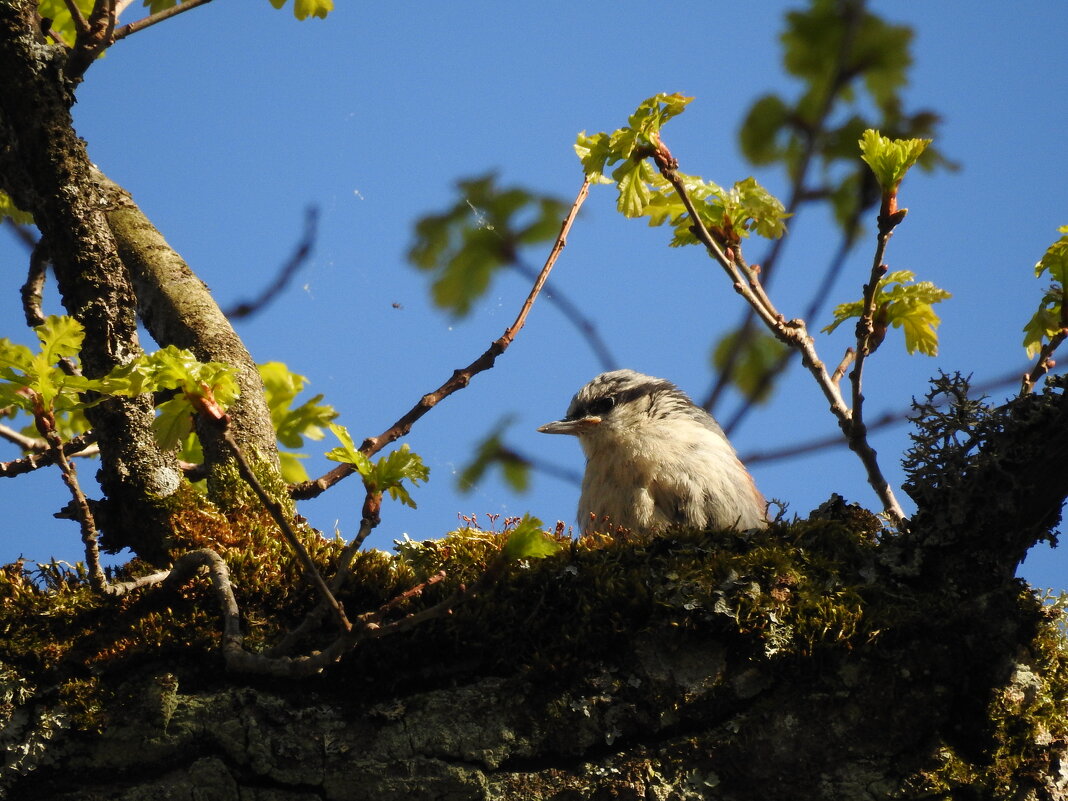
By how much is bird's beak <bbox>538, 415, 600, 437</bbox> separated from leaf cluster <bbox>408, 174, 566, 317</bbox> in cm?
141

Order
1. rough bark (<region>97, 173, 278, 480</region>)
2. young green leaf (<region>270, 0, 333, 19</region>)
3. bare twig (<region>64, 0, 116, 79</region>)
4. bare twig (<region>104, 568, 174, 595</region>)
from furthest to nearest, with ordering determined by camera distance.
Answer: young green leaf (<region>270, 0, 333, 19</region>)
rough bark (<region>97, 173, 278, 480</region>)
bare twig (<region>64, 0, 116, 79</region>)
bare twig (<region>104, 568, 174, 595</region>)

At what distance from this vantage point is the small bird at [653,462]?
5.30 meters

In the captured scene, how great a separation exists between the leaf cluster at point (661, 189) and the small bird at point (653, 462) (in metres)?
1.40

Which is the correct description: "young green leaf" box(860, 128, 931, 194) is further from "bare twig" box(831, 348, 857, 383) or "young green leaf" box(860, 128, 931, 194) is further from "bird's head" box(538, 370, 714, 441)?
"bird's head" box(538, 370, 714, 441)

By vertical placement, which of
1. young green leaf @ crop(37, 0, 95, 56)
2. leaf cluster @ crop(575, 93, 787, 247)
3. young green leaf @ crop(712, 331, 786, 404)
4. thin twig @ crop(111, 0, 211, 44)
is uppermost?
young green leaf @ crop(37, 0, 95, 56)

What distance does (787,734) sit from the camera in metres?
2.60

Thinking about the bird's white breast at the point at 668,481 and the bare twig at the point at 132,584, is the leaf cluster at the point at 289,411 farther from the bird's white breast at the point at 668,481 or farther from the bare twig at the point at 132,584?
the bare twig at the point at 132,584

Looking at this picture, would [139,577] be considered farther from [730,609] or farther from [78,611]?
[730,609]

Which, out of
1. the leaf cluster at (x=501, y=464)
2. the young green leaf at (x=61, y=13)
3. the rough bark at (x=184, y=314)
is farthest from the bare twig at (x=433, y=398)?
the young green leaf at (x=61, y=13)

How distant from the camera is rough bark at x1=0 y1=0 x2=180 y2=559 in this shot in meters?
3.22

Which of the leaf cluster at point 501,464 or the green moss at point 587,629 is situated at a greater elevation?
the leaf cluster at point 501,464

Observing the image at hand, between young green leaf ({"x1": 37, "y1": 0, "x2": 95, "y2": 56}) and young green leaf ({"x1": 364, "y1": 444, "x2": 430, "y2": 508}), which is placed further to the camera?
young green leaf ({"x1": 37, "y1": 0, "x2": 95, "y2": 56})

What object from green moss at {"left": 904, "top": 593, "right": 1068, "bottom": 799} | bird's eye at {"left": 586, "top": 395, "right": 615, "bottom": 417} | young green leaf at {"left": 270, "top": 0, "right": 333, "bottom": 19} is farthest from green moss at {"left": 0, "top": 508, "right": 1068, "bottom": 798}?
bird's eye at {"left": 586, "top": 395, "right": 615, "bottom": 417}

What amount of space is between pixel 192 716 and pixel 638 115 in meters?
2.67
